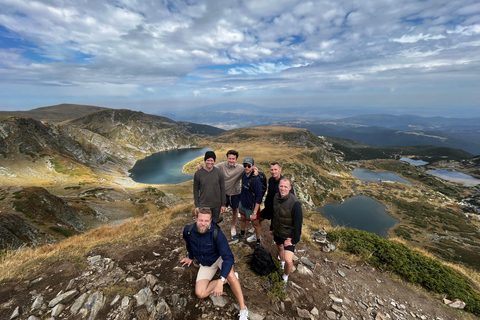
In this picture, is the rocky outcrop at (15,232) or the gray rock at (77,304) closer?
the gray rock at (77,304)

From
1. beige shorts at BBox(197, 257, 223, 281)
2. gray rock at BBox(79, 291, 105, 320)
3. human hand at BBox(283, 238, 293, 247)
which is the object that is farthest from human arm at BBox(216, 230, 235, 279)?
gray rock at BBox(79, 291, 105, 320)

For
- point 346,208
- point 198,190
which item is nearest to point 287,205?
point 198,190

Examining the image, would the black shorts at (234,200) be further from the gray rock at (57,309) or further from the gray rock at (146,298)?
the gray rock at (57,309)

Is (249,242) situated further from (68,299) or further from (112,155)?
(112,155)

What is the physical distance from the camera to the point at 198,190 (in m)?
9.17

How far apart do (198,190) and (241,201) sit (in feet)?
7.31

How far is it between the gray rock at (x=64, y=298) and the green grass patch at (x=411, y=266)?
41.6 ft

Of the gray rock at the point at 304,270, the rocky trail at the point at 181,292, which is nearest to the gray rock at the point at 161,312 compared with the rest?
the rocky trail at the point at 181,292

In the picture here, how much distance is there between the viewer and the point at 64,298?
5656 millimetres

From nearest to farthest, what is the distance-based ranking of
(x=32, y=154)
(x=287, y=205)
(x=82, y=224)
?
(x=287, y=205), (x=82, y=224), (x=32, y=154)

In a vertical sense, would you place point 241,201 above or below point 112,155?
above

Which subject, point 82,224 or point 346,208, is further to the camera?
point 346,208

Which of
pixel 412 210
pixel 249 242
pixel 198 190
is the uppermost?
pixel 198 190

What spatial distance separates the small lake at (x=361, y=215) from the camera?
258 feet
